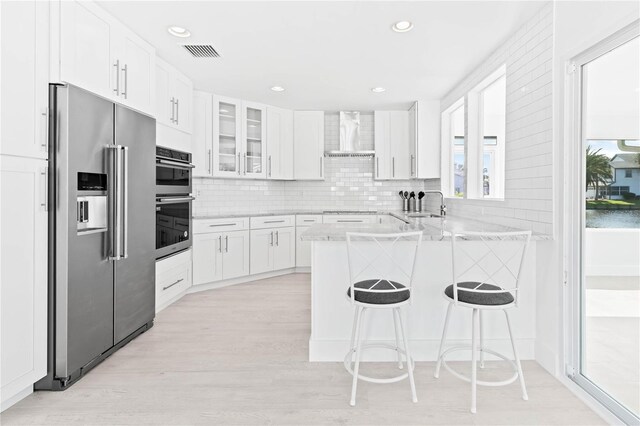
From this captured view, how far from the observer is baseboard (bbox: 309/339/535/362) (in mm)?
2518

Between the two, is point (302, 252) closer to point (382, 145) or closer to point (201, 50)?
point (382, 145)

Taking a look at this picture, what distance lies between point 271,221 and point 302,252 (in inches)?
28.4

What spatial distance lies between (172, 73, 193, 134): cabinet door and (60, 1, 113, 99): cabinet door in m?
1.10

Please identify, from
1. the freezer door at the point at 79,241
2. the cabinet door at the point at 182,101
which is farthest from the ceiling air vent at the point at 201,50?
the freezer door at the point at 79,241

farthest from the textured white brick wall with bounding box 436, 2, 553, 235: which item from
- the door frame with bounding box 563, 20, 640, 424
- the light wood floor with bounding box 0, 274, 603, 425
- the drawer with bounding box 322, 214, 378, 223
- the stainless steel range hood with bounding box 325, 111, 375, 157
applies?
the stainless steel range hood with bounding box 325, 111, 375, 157

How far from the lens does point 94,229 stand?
7.70 feet

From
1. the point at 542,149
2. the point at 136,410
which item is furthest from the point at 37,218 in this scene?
the point at 542,149

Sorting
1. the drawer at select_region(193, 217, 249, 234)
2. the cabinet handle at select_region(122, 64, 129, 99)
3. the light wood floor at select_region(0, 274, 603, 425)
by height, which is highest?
the cabinet handle at select_region(122, 64, 129, 99)

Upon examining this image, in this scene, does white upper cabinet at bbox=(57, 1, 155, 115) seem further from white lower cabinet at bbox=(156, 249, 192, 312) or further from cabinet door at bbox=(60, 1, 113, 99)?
white lower cabinet at bbox=(156, 249, 192, 312)

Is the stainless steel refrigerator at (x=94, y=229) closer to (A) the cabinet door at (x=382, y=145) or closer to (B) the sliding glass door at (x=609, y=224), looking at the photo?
(B) the sliding glass door at (x=609, y=224)

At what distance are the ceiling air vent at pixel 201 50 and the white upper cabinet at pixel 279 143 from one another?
1.87 m

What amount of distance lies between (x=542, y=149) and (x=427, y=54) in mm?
1419

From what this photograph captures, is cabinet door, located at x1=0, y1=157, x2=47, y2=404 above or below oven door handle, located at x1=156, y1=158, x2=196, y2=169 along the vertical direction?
below

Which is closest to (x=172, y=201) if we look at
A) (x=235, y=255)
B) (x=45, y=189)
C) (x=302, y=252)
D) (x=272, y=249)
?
(x=235, y=255)
